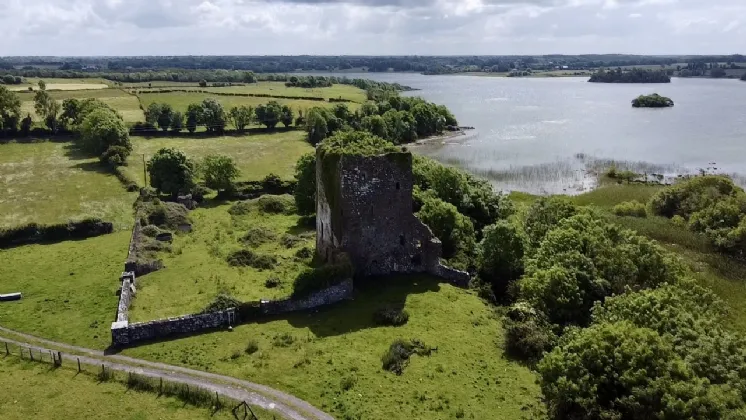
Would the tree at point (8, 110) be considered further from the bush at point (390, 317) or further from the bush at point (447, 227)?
the bush at point (390, 317)

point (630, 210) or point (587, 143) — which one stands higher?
point (587, 143)

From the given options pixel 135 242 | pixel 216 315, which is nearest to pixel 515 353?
pixel 216 315

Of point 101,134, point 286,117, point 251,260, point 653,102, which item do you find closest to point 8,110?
point 101,134

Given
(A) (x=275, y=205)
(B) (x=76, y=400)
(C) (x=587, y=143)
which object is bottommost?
(B) (x=76, y=400)

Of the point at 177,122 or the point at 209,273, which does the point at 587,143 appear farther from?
the point at 209,273

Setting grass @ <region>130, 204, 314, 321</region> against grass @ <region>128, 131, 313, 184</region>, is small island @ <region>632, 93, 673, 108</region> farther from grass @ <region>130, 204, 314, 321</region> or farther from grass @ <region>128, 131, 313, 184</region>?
grass @ <region>130, 204, 314, 321</region>
